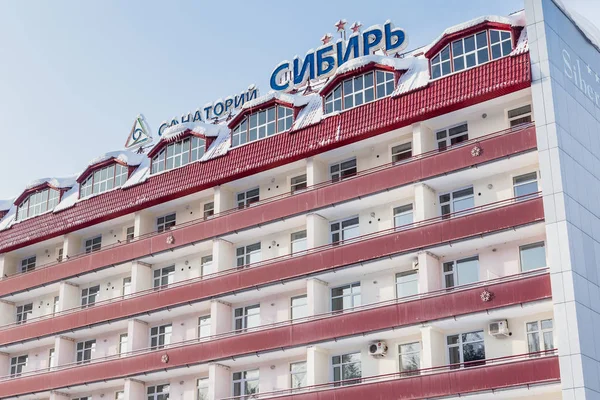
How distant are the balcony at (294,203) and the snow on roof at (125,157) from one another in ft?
16.2

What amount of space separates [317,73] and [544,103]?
1463cm

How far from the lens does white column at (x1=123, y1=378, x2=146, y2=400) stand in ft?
157

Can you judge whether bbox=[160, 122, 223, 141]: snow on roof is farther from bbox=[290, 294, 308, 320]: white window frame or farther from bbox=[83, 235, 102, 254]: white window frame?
bbox=[290, 294, 308, 320]: white window frame

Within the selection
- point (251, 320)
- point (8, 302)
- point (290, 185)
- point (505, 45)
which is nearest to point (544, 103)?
point (505, 45)

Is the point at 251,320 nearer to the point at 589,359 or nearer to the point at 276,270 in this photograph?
the point at 276,270

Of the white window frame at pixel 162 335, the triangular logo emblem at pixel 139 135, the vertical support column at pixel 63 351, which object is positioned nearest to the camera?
the white window frame at pixel 162 335

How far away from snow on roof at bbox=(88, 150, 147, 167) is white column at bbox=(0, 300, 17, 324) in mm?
9945

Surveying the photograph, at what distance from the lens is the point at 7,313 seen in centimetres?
5700

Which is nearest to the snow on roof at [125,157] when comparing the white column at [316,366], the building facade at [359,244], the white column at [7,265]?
the building facade at [359,244]

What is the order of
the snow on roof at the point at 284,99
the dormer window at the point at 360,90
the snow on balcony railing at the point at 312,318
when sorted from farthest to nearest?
the snow on roof at the point at 284,99 → the dormer window at the point at 360,90 → the snow on balcony railing at the point at 312,318

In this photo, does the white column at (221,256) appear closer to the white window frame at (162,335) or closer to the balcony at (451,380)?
the white window frame at (162,335)

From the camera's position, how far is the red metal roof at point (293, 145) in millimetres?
39438

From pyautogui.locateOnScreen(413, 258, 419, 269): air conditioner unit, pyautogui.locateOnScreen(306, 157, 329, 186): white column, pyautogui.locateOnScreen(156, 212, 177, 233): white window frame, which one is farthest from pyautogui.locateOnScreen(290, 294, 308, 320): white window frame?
pyautogui.locateOnScreen(156, 212, 177, 233): white window frame

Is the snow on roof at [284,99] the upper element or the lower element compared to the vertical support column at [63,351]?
upper
